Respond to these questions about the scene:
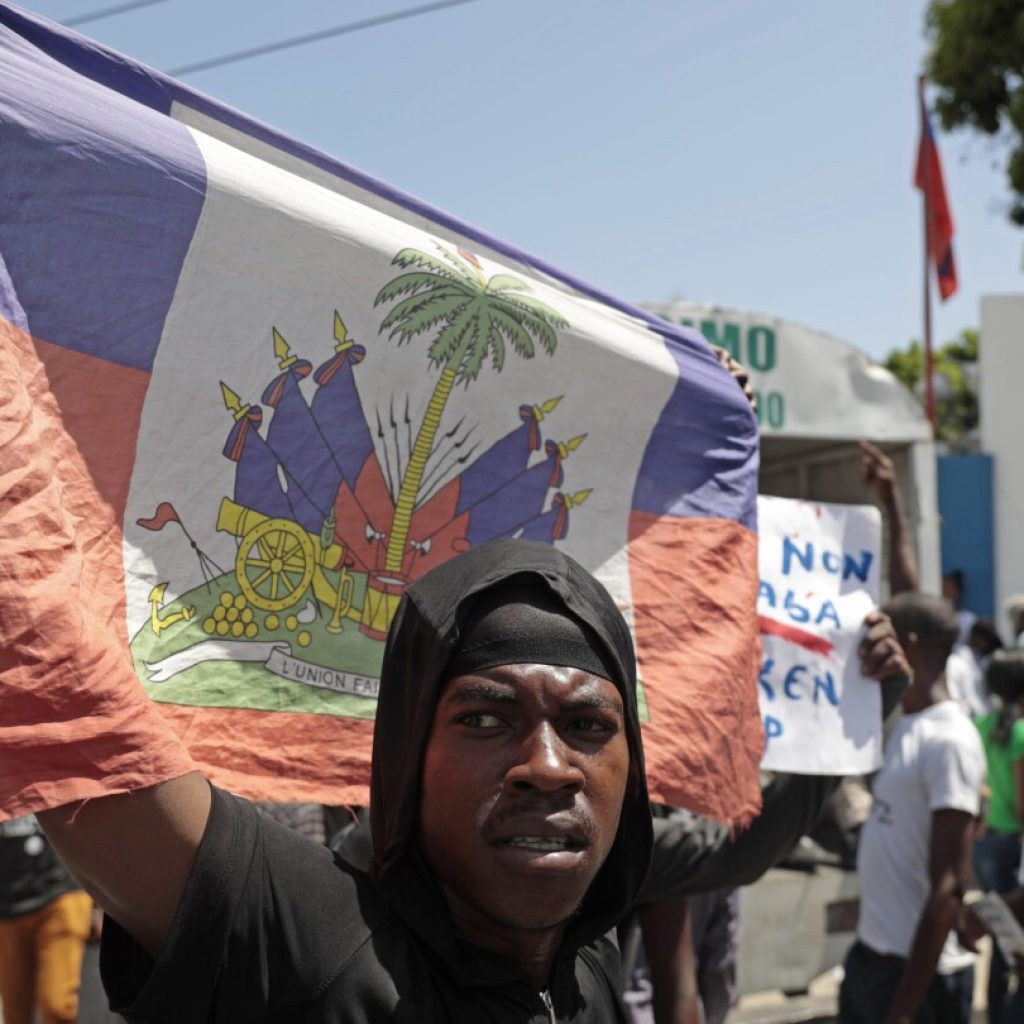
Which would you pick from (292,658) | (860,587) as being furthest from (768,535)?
(292,658)

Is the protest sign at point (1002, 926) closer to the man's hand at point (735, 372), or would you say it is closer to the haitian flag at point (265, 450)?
the haitian flag at point (265, 450)

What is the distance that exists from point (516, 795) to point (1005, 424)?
1507 cm

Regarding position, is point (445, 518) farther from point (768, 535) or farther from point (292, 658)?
point (768, 535)

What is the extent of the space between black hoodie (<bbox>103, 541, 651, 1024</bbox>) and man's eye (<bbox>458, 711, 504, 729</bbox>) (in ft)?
0.14

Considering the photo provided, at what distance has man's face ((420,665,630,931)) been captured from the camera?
59.0 inches

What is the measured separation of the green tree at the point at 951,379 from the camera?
2402 cm

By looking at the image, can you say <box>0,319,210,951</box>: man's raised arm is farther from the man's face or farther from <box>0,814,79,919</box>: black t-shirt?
<box>0,814,79,919</box>: black t-shirt

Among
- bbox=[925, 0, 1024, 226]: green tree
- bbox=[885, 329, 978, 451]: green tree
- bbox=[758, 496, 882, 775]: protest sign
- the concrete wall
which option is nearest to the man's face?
bbox=[758, 496, 882, 775]: protest sign

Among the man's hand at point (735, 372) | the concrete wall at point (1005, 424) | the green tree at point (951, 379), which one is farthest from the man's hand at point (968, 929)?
the green tree at point (951, 379)

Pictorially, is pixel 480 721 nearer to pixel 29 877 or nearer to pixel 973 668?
pixel 29 877

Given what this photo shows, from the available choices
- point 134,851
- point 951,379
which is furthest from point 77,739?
point 951,379

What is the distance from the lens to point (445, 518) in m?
2.32

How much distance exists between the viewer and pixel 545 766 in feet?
4.90

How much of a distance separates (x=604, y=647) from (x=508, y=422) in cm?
91
